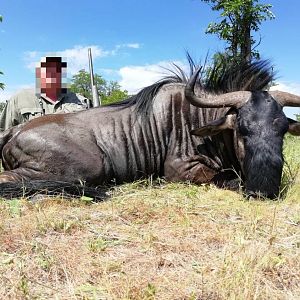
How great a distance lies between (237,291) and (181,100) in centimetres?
288

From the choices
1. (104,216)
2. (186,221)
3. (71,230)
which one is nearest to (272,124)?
(186,221)

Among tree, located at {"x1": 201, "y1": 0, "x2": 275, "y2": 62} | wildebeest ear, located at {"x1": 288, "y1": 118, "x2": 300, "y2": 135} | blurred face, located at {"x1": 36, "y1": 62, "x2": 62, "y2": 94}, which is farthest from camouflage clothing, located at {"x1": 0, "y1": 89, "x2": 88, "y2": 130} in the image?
tree, located at {"x1": 201, "y1": 0, "x2": 275, "y2": 62}

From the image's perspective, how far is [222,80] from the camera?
14.8 ft

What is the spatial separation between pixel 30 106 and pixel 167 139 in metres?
2.59

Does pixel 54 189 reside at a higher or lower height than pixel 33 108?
lower

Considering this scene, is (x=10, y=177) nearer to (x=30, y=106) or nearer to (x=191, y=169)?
(x=191, y=169)

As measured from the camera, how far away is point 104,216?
275 centimetres

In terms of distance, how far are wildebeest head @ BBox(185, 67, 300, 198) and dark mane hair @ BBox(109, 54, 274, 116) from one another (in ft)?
1.40

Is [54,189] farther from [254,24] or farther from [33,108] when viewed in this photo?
[254,24]

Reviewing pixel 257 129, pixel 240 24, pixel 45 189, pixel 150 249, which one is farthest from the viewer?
pixel 240 24

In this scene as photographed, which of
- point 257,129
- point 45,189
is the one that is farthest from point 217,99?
point 45,189

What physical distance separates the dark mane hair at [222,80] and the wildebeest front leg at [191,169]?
1.91ft

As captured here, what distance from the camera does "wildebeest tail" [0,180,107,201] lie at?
10.8ft

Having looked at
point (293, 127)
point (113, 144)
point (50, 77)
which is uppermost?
point (50, 77)
